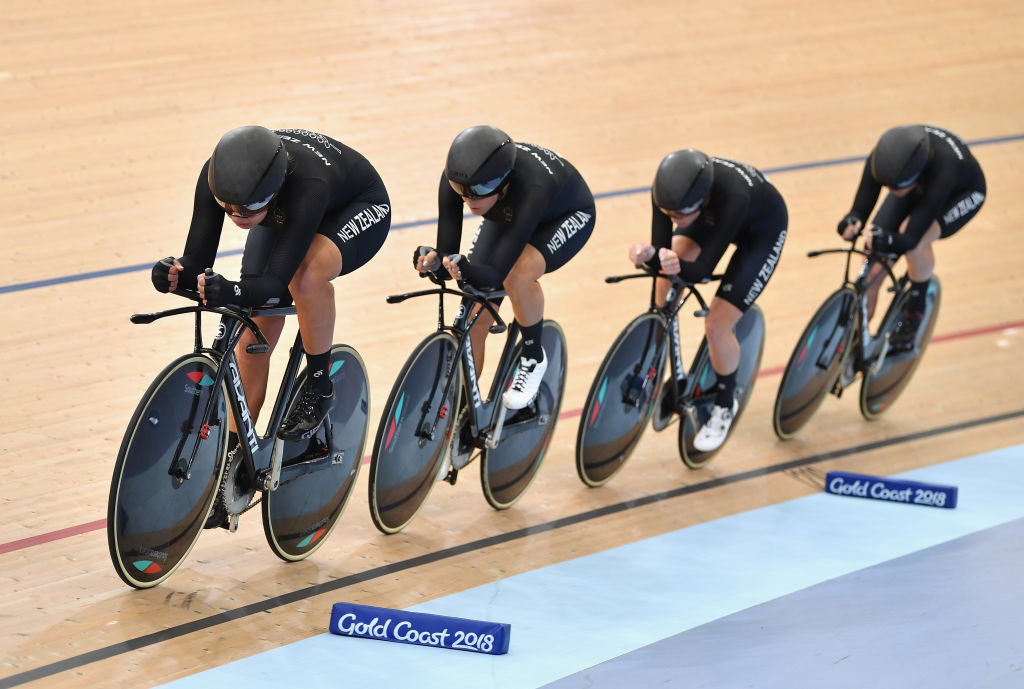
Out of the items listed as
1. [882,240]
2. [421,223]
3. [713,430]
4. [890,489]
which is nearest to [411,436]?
[713,430]

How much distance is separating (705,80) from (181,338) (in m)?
4.62

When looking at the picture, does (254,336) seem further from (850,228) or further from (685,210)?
(850,228)

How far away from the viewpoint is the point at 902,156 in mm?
4719

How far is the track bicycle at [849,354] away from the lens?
16.1 ft

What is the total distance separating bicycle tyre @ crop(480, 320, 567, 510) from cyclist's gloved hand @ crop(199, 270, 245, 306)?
1148mm

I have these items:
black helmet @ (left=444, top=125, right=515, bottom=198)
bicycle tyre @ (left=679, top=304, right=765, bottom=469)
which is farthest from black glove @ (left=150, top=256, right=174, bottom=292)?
bicycle tyre @ (left=679, top=304, right=765, bottom=469)

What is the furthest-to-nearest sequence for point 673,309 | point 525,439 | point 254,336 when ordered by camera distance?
point 673,309 → point 525,439 → point 254,336

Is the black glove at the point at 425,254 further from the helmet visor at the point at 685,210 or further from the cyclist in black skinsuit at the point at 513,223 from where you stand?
the helmet visor at the point at 685,210

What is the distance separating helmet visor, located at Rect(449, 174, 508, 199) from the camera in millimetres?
3609

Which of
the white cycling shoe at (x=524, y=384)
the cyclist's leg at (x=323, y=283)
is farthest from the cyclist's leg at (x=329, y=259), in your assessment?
the white cycling shoe at (x=524, y=384)

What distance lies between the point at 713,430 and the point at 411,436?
1.30 m

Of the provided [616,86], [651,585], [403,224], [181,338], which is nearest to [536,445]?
[651,585]

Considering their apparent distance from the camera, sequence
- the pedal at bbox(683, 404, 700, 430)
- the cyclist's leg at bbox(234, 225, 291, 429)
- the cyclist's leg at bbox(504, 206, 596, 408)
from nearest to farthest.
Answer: the cyclist's leg at bbox(234, 225, 291, 429), the cyclist's leg at bbox(504, 206, 596, 408), the pedal at bbox(683, 404, 700, 430)

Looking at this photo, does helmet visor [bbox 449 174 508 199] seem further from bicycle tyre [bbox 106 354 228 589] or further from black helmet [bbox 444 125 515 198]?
bicycle tyre [bbox 106 354 228 589]
